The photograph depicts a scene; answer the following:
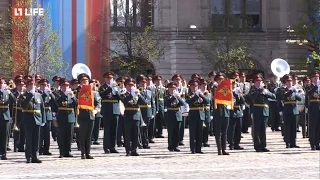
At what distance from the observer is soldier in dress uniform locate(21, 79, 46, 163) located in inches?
795

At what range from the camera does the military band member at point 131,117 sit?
21.5m

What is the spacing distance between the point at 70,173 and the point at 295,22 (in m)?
38.6

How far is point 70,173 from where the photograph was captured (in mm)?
17344

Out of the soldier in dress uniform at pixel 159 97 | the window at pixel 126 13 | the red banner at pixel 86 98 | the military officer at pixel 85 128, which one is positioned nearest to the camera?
the red banner at pixel 86 98

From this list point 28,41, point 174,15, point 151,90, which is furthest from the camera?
point 174,15

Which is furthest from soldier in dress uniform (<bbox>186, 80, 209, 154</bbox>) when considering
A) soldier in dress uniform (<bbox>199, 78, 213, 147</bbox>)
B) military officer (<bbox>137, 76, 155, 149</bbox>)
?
military officer (<bbox>137, 76, 155, 149</bbox>)

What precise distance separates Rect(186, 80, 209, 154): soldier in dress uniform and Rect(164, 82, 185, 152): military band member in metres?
0.60

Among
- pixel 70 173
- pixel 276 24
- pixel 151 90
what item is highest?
pixel 276 24

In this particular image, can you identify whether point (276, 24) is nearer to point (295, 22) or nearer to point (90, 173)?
point (295, 22)

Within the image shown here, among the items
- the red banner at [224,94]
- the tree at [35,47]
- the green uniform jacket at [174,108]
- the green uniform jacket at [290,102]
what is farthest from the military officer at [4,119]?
the tree at [35,47]

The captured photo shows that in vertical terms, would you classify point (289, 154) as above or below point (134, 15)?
below

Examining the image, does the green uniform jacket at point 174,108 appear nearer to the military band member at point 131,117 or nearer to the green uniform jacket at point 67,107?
the military band member at point 131,117

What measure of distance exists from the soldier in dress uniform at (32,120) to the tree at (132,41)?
1047 inches

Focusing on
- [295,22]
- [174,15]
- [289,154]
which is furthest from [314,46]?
[289,154]
